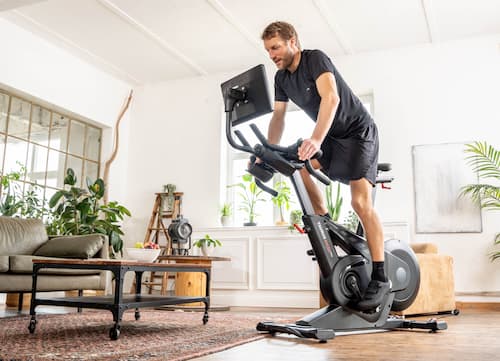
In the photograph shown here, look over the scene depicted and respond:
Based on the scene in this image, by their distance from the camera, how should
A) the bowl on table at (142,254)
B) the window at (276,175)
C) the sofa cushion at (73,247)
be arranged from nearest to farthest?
the bowl on table at (142,254), the sofa cushion at (73,247), the window at (276,175)

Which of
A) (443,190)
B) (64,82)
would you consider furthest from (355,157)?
(64,82)

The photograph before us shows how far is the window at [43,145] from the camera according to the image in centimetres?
539

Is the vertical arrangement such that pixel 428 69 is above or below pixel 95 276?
above

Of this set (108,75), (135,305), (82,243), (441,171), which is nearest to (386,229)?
(441,171)

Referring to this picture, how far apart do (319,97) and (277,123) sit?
28 centimetres

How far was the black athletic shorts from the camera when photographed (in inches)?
97.2

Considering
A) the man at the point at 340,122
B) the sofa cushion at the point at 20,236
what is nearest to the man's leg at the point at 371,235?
the man at the point at 340,122

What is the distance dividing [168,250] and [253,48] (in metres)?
2.65

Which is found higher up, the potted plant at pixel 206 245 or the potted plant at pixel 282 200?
→ the potted plant at pixel 282 200

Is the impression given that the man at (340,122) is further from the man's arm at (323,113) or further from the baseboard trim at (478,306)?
the baseboard trim at (478,306)

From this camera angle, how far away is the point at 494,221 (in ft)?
Result: 16.7

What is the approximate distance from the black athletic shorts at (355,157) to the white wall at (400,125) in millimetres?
3116

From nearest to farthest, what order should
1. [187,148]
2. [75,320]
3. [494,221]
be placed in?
[75,320], [494,221], [187,148]

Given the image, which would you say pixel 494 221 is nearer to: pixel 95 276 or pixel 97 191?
pixel 95 276
